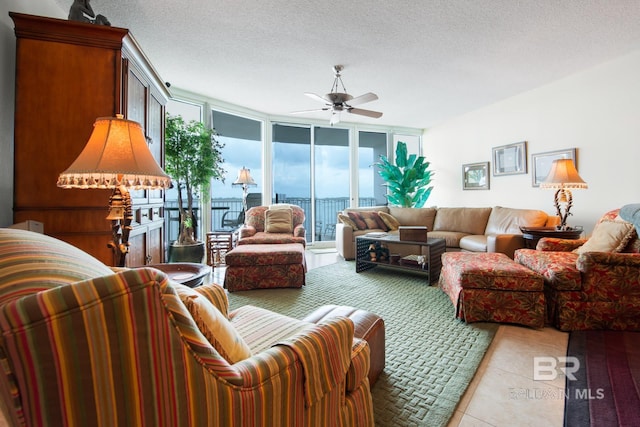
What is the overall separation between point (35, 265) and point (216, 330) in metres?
0.39

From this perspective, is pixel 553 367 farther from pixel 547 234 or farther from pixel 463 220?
pixel 463 220

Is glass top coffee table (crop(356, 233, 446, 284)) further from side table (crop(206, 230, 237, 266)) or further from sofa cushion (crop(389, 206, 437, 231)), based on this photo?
side table (crop(206, 230, 237, 266))

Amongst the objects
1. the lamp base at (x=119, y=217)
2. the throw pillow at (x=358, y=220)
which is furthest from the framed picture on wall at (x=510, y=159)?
the lamp base at (x=119, y=217)

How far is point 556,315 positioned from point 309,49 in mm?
3271

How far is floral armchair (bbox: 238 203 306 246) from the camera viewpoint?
3820mm

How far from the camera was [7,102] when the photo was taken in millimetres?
1771

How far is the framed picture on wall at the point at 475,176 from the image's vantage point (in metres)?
5.26

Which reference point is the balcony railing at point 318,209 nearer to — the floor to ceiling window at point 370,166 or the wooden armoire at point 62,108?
the floor to ceiling window at point 370,166

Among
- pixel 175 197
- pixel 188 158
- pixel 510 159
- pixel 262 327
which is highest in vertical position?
pixel 510 159

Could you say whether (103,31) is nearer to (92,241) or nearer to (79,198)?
(79,198)

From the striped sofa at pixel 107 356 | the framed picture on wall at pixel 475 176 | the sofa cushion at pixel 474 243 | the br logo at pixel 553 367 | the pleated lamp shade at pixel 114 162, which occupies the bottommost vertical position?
the br logo at pixel 553 367

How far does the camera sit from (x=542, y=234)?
10.3ft

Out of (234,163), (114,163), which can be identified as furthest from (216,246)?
(114,163)

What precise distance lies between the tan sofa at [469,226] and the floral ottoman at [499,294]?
4.78 ft
